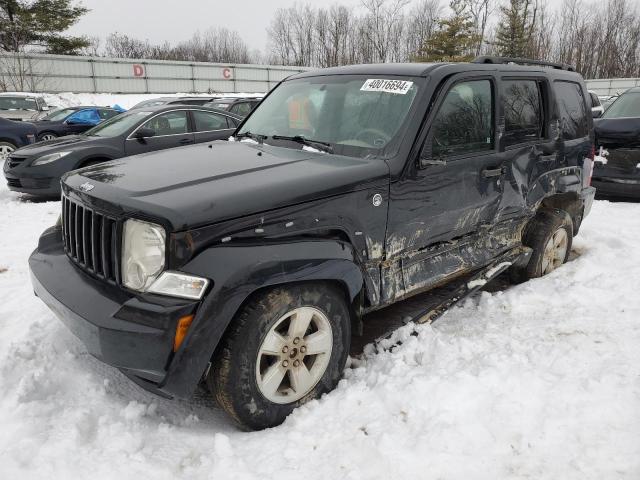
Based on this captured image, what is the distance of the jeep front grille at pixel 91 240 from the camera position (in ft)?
8.14

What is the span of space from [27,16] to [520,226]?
40.9 metres

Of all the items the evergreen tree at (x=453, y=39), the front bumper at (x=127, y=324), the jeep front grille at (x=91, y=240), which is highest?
the evergreen tree at (x=453, y=39)

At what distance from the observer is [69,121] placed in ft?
47.9

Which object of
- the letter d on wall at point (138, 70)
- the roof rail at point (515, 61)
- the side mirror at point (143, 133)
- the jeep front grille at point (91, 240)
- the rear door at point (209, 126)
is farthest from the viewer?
the letter d on wall at point (138, 70)

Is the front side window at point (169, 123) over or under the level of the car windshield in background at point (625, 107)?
under

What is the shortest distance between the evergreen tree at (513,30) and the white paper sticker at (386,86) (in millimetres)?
44511

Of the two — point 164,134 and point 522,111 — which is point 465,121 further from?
point 164,134

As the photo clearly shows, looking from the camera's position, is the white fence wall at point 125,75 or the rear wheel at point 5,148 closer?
the rear wheel at point 5,148

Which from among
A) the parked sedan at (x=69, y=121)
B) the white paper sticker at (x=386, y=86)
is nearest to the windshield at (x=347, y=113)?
the white paper sticker at (x=386, y=86)

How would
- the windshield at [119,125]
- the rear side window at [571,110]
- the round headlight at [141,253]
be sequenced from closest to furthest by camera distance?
the round headlight at [141,253], the rear side window at [571,110], the windshield at [119,125]

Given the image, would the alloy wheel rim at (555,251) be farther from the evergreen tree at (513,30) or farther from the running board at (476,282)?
the evergreen tree at (513,30)

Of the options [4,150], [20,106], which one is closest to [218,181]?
[4,150]

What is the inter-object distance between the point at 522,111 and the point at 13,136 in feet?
39.7

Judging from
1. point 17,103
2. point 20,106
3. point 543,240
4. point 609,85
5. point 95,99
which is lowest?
point 543,240
